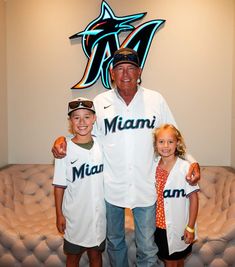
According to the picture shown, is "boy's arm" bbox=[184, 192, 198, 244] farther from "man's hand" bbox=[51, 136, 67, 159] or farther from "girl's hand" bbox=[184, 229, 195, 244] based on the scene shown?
"man's hand" bbox=[51, 136, 67, 159]

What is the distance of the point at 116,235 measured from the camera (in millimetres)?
2004

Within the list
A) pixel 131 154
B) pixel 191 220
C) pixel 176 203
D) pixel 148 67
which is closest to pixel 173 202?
pixel 176 203

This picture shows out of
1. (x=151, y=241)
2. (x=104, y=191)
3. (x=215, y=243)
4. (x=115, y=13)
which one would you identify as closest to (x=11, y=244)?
(x=104, y=191)

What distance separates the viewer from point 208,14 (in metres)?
3.16

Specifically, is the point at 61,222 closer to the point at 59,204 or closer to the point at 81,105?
the point at 59,204

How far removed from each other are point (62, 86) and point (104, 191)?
1800 mm

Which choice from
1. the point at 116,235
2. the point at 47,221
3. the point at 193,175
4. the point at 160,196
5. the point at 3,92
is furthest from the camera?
the point at 3,92

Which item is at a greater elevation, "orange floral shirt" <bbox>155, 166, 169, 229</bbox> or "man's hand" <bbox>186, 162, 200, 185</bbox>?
"man's hand" <bbox>186, 162, 200, 185</bbox>

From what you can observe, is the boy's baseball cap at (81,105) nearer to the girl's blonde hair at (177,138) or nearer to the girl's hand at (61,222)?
the girl's blonde hair at (177,138)

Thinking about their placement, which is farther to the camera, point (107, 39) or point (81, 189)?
point (107, 39)

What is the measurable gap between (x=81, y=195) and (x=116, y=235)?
1.48ft

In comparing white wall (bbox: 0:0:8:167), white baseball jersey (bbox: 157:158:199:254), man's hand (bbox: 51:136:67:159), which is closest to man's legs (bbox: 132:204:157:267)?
white baseball jersey (bbox: 157:158:199:254)

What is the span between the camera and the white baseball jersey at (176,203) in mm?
1780

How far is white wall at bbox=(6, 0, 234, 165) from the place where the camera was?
10.4 ft
